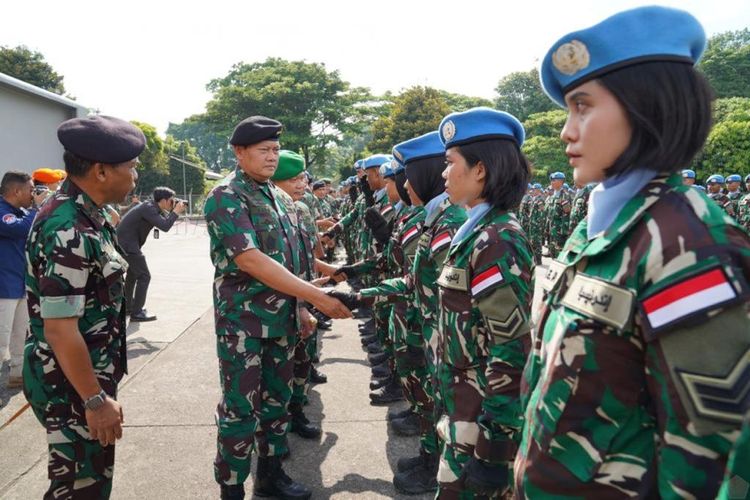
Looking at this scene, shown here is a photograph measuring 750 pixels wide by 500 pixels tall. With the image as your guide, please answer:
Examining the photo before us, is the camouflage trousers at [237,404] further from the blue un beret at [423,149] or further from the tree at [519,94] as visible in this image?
the tree at [519,94]

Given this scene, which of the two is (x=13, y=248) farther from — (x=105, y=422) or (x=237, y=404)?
(x=105, y=422)

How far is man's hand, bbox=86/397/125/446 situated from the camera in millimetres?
1999

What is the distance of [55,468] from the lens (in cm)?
209

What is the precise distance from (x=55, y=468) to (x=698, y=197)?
2478 mm

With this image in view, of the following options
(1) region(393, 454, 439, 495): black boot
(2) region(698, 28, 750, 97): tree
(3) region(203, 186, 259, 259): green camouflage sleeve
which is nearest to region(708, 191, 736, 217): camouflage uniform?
(1) region(393, 454, 439, 495): black boot

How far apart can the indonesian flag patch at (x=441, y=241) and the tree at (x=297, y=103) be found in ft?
107

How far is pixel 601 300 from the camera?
3.37ft

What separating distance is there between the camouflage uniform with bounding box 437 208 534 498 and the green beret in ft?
9.58

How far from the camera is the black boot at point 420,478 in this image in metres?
3.12

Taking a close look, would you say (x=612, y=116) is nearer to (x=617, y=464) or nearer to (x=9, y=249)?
(x=617, y=464)

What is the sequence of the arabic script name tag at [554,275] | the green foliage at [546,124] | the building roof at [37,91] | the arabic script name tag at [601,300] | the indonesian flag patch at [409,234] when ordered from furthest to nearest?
1. the green foliage at [546,124]
2. the building roof at [37,91]
3. the indonesian flag patch at [409,234]
4. the arabic script name tag at [554,275]
5. the arabic script name tag at [601,300]

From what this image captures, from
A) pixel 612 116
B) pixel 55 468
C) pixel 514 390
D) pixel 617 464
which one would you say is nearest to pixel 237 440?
pixel 55 468

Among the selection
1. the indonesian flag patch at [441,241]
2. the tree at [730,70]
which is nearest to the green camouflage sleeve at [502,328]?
the indonesian flag patch at [441,241]

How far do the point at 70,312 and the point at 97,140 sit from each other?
2.35ft
